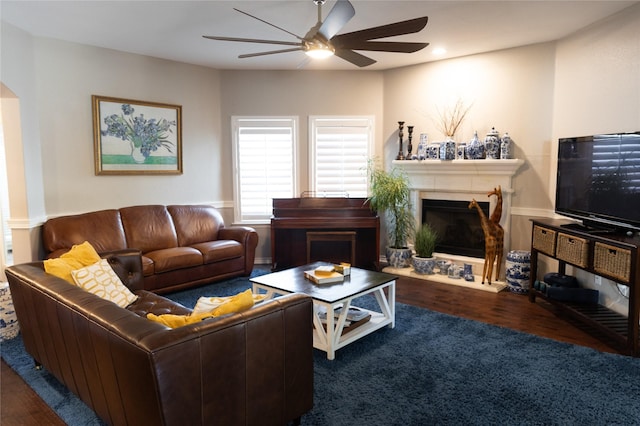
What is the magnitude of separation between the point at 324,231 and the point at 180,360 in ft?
12.7

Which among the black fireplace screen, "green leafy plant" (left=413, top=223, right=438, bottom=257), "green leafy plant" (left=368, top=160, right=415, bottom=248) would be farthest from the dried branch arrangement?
"green leafy plant" (left=413, top=223, right=438, bottom=257)

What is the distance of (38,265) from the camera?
284cm

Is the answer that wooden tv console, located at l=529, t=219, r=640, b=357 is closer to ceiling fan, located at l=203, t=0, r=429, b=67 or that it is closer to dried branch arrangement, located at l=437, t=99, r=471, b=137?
dried branch arrangement, located at l=437, t=99, r=471, b=137

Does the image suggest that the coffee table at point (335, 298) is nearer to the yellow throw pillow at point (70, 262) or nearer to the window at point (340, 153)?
the yellow throw pillow at point (70, 262)

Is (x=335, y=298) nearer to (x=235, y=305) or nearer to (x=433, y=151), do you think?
(x=235, y=305)

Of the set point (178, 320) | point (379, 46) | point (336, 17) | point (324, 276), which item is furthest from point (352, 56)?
point (178, 320)

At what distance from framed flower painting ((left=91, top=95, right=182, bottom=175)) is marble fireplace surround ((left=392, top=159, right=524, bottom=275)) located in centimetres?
294

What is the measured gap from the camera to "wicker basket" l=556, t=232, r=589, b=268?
136 inches

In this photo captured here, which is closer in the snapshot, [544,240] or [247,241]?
[544,240]

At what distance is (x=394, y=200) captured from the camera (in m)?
5.41

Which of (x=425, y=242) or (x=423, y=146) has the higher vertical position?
(x=423, y=146)

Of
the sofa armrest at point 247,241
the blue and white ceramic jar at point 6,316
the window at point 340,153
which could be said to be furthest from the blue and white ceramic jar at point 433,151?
the blue and white ceramic jar at point 6,316

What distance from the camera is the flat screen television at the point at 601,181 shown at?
327 centimetres

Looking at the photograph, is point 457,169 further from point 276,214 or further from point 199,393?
point 199,393
